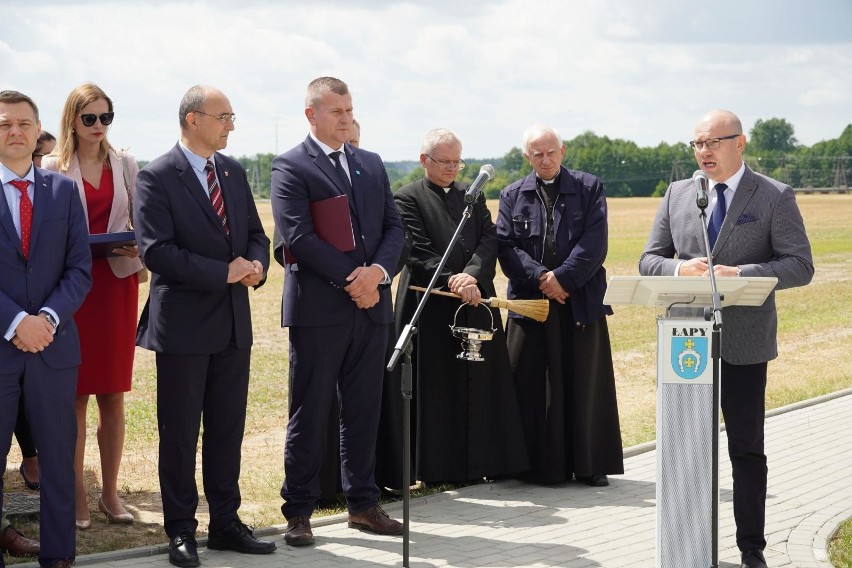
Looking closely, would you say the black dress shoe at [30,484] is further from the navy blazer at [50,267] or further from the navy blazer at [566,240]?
the navy blazer at [566,240]

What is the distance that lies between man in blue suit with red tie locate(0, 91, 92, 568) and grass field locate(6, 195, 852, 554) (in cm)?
74

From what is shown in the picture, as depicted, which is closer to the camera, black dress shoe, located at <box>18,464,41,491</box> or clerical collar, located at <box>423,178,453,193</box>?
black dress shoe, located at <box>18,464,41,491</box>

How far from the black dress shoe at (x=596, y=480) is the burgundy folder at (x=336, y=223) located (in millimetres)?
2783

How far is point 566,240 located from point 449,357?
4.08 ft

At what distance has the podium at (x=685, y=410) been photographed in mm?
5977

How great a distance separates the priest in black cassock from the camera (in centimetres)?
848

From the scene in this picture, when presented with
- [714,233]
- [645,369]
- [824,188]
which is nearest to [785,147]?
[824,188]

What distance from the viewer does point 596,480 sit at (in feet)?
28.6

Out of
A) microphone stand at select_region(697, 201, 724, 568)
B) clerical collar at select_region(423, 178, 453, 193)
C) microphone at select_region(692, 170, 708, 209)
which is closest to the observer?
microphone stand at select_region(697, 201, 724, 568)

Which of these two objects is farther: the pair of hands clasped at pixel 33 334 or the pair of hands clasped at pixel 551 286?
the pair of hands clasped at pixel 551 286

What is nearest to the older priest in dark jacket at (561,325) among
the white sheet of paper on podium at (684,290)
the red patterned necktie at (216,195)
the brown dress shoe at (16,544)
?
the white sheet of paper on podium at (684,290)

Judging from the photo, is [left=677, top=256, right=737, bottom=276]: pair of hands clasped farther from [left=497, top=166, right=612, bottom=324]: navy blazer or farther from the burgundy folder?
[left=497, top=166, right=612, bottom=324]: navy blazer

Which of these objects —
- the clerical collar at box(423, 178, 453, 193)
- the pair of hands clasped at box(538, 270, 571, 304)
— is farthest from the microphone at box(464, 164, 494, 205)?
the pair of hands clasped at box(538, 270, 571, 304)

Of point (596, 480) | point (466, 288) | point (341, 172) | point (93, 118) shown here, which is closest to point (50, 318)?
point (93, 118)
